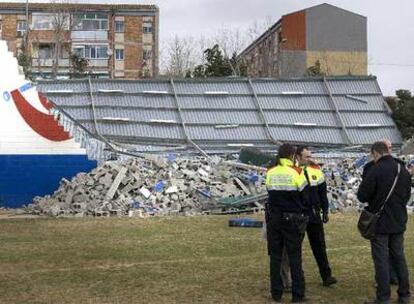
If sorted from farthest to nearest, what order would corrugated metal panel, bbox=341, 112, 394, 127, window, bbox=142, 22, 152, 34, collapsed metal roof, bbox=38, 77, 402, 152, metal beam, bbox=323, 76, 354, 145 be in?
window, bbox=142, 22, 152, 34
corrugated metal panel, bbox=341, 112, 394, 127
metal beam, bbox=323, 76, 354, 145
collapsed metal roof, bbox=38, 77, 402, 152

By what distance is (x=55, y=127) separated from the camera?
66.6ft

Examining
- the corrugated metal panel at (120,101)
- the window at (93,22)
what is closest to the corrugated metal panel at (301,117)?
the corrugated metal panel at (120,101)

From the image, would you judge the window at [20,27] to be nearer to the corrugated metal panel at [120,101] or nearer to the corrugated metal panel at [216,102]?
the corrugated metal panel at [120,101]

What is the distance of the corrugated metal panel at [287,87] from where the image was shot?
1106 inches

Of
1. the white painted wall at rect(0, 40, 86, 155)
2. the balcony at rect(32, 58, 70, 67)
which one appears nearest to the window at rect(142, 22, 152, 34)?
the balcony at rect(32, 58, 70, 67)

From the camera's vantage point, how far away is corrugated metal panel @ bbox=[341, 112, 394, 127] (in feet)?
89.4

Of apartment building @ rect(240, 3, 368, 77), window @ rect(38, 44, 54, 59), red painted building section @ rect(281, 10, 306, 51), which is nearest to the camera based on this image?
window @ rect(38, 44, 54, 59)

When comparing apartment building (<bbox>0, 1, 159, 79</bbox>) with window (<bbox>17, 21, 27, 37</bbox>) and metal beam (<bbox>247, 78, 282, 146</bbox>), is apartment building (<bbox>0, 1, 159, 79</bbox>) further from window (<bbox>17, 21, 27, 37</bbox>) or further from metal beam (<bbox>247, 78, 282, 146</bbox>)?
metal beam (<bbox>247, 78, 282, 146</bbox>)

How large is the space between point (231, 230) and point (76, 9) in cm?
→ 5391

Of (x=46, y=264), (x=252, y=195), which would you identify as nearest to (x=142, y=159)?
(x=252, y=195)

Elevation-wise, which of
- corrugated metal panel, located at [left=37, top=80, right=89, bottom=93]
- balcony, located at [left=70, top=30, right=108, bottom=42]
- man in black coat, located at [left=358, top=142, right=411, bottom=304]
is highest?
balcony, located at [left=70, top=30, right=108, bottom=42]

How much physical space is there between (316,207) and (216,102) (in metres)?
19.0

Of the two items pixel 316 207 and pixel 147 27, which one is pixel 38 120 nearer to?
pixel 316 207

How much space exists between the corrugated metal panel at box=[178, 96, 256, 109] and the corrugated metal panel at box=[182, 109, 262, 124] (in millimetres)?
287
